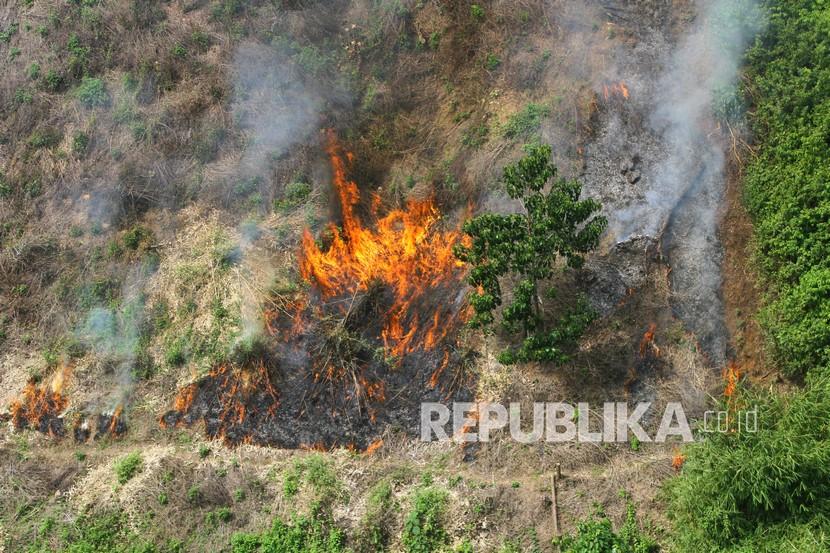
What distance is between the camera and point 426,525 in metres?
13.9

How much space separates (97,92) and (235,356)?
809cm

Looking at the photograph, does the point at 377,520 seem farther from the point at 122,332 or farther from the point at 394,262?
the point at 122,332

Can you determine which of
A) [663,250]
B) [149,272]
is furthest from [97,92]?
[663,250]

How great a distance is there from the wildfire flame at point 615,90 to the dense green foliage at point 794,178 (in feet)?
8.19

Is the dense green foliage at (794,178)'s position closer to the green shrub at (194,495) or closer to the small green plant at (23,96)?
the green shrub at (194,495)

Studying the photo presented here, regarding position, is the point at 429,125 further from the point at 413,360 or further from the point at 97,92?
the point at 97,92

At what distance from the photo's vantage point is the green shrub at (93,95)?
62.3 ft

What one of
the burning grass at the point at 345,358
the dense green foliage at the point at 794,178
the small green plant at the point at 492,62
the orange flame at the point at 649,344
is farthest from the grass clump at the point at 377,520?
the small green plant at the point at 492,62

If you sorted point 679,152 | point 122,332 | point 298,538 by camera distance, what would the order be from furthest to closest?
point 122,332 < point 679,152 < point 298,538

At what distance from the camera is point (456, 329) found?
15508 millimetres

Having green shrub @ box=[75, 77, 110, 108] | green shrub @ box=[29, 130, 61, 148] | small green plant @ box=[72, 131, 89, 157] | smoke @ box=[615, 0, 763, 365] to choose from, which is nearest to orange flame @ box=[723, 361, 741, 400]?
smoke @ box=[615, 0, 763, 365]

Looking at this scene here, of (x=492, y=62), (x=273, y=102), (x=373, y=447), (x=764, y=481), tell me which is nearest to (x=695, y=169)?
(x=492, y=62)

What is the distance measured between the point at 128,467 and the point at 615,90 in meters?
12.6

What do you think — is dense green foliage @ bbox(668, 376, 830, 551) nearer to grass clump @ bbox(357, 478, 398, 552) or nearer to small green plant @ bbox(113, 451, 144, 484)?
grass clump @ bbox(357, 478, 398, 552)
